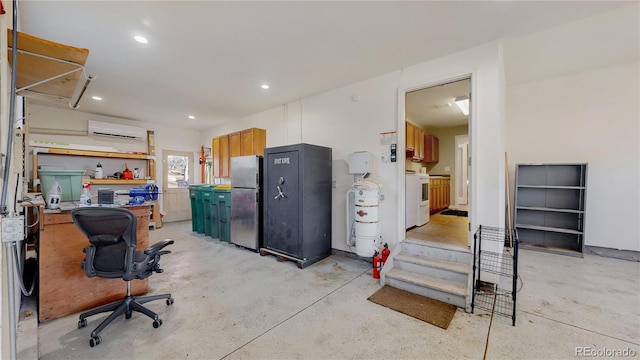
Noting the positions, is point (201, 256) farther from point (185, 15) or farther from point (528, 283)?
point (528, 283)

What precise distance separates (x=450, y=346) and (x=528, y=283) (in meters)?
1.77

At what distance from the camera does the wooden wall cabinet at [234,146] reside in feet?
17.6

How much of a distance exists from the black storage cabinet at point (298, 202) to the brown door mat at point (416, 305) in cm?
126

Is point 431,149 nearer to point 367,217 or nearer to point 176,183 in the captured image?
point 367,217

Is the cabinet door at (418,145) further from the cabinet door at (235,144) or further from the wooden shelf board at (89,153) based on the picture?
the wooden shelf board at (89,153)

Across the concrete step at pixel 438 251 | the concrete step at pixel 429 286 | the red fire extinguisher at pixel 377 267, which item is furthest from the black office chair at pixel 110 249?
the concrete step at pixel 438 251

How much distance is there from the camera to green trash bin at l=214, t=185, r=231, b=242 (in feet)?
15.8

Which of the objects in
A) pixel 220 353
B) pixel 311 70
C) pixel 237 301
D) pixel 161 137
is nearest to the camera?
pixel 220 353

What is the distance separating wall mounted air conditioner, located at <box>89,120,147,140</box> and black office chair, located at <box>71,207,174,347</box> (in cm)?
516

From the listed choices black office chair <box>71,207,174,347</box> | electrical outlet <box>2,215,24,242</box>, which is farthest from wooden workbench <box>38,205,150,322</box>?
electrical outlet <box>2,215,24,242</box>

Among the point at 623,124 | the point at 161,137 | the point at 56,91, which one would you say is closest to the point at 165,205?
the point at 161,137

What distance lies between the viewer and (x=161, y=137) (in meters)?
6.86

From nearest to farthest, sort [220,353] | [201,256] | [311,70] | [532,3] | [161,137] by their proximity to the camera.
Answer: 1. [220,353]
2. [532,3]
3. [311,70]
4. [201,256]
5. [161,137]

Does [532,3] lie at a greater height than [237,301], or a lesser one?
greater
